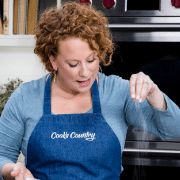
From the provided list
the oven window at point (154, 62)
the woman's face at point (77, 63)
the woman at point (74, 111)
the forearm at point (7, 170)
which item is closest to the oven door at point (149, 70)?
the oven window at point (154, 62)

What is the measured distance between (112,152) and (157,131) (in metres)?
0.14

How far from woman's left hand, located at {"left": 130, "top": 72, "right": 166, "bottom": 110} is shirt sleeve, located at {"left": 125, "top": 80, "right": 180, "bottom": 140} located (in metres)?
0.02

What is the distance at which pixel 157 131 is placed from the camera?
1.17 metres

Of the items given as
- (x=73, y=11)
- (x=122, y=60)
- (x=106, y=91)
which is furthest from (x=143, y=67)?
(x=73, y=11)

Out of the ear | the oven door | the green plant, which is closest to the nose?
the ear

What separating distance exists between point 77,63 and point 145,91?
21 centimetres

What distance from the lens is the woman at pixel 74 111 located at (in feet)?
3.66

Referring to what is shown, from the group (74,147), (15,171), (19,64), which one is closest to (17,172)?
(15,171)

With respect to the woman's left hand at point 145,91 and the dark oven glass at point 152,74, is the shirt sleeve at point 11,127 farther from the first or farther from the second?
the dark oven glass at point 152,74

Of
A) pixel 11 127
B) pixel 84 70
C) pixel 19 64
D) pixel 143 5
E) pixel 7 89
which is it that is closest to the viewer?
pixel 84 70

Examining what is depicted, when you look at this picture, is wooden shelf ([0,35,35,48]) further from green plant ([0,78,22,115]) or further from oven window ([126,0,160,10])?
oven window ([126,0,160,10])

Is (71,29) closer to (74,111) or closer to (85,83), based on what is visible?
(85,83)

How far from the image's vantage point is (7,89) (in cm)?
191

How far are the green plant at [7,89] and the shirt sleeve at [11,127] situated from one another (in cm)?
65
